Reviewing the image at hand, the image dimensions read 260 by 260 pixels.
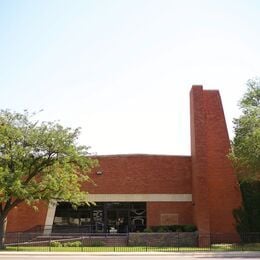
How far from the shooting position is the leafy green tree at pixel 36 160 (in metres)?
32.9

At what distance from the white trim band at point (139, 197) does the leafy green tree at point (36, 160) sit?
8479mm

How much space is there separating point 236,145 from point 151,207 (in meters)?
10.5

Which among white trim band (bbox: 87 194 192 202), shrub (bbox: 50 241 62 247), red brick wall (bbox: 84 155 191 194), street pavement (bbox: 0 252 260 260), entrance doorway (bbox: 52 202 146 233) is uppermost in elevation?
red brick wall (bbox: 84 155 191 194)

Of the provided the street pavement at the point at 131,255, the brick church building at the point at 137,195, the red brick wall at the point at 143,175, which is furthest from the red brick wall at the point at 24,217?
the street pavement at the point at 131,255

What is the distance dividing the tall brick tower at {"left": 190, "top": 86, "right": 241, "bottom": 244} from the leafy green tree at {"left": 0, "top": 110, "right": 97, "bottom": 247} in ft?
30.3

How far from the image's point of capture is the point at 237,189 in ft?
132

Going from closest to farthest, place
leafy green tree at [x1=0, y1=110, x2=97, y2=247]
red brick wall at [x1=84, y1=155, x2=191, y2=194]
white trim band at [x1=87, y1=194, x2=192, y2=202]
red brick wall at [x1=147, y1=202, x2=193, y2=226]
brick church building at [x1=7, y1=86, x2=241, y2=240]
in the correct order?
leafy green tree at [x1=0, y1=110, x2=97, y2=247]
brick church building at [x1=7, y1=86, x2=241, y2=240]
red brick wall at [x1=147, y1=202, x2=193, y2=226]
white trim band at [x1=87, y1=194, x2=192, y2=202]
red brick wall at [x1=84, y1=155, x2=191, y2=194]

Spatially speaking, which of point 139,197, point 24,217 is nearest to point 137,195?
point 139,197

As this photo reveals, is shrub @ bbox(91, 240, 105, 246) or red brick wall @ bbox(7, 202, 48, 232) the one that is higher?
red brick wall @ bbox(7, 202, 48, 232)

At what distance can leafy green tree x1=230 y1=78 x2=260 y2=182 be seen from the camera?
33.6 m

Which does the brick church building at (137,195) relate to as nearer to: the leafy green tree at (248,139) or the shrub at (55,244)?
the leafy green tree at (248,139)

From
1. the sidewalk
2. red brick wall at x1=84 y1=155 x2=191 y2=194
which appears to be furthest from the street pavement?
red brick wall at x1=84 y1=155 x2=191 y2=194

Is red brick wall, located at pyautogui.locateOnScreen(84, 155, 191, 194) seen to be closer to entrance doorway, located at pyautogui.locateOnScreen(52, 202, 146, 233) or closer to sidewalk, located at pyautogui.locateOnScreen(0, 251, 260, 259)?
entrance doorway, located at pyautogui.locateOnScreen(52, 202, 146, 233)

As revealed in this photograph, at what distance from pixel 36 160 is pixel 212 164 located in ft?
50.1
